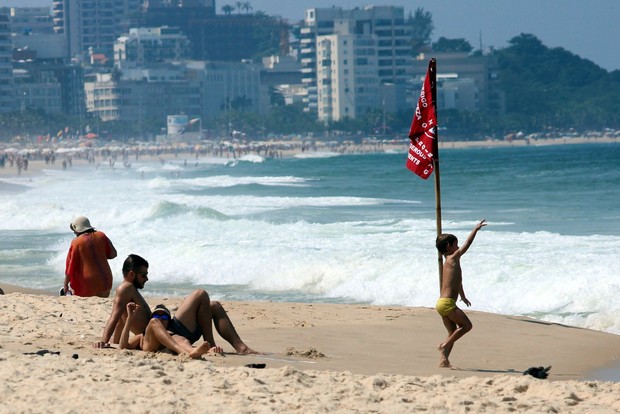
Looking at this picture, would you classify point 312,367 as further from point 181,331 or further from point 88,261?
point 88,261

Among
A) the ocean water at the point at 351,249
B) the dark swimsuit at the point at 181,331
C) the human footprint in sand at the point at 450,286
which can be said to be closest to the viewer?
the dark swimsuit at the point at 181,331

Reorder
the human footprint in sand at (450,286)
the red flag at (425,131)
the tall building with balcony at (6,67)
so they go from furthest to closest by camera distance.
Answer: the tall building with balcony at (6,67) → the red flag at (425,131) → the human footprint in sand at (450,286)

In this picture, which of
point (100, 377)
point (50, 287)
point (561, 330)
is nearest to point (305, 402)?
point (100, 377)

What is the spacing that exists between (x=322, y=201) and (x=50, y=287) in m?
29.6

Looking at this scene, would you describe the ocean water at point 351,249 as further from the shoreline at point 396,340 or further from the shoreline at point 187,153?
the shoreline at point 187,153

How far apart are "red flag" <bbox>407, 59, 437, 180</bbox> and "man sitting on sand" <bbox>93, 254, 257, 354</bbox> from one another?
2.84 m

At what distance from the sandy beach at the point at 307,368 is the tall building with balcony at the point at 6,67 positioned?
16791 cm

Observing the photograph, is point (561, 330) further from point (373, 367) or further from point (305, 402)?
point (305, 402)

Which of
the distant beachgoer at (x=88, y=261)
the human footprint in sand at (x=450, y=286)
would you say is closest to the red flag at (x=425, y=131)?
the human footprint in sand at (x=450, y=286)

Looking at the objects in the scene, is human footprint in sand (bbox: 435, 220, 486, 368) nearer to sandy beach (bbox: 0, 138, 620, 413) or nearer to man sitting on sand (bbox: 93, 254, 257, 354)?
sandy beach (bbox: 0, 138, 620, 413)

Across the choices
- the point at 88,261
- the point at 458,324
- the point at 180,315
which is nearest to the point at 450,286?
the point at 458,324

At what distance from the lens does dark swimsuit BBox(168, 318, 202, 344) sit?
9883 millimetres

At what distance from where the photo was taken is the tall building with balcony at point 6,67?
177 meters

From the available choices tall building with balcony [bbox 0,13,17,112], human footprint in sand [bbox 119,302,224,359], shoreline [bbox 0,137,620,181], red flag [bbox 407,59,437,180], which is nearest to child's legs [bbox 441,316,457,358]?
human footprint in sand [bbox 119,302,224,359]
